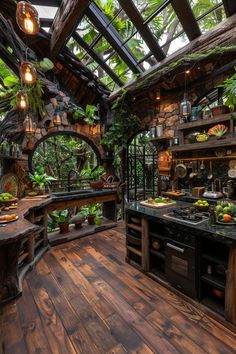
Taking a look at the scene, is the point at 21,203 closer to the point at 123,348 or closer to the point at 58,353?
the point at 58,353

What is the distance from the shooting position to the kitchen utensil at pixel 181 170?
3.08 metres

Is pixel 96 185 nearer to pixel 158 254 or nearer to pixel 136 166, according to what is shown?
pixel 136 166

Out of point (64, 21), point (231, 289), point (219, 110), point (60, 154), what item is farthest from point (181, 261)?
point (60, 154)

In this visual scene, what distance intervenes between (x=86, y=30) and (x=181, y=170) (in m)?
3.08

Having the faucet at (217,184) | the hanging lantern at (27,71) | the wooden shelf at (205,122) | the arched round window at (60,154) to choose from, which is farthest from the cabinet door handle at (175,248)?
the arched round window at (60,154)

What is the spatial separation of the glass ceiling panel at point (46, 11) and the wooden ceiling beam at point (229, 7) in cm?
263

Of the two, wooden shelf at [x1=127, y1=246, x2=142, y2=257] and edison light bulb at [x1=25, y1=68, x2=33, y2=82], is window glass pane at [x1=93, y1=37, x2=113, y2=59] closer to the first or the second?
edison light bulb at [x1=25, y1=68, x2=33, y2=82]

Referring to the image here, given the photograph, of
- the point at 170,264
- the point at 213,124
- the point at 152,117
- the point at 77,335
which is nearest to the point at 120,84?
the point at 152,117

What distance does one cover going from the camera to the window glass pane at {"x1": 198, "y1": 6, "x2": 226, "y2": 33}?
2612 mm

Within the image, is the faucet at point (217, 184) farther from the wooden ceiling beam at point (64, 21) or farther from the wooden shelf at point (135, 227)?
the wooden ceiling beam at point (64, 21)

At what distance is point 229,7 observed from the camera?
2.37 meters

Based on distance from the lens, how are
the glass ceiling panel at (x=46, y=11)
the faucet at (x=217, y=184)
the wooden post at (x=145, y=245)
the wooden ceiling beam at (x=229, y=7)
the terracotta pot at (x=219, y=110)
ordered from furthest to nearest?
1. the glass ceiling panel at (x=46, y=11)
2. the faucet at (x=217, y=184)
3. the terracotta pot at (x=219, y=110)
4. the wooden ceiling beam at (x=229, y=7)
5. the wooden post at (x=145, y=245)

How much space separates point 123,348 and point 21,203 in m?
2.21

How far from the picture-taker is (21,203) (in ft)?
8.96
